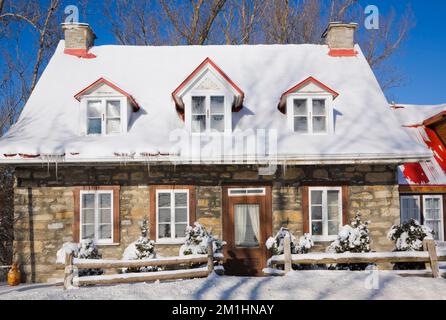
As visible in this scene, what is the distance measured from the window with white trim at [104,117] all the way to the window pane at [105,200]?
172 centimetres

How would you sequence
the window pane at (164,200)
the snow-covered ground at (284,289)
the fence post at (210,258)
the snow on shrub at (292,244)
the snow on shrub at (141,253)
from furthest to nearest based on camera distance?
the window pane at (164,200) < the snow on shrub at (292,244) < the snow on shrub at (141,253) < the fence post at (210,258) < the snow-covered ground at (284,289)

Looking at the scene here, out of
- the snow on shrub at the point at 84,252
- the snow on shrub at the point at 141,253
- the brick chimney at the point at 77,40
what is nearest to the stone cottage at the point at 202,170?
the snow on shrub at the point at 84,252

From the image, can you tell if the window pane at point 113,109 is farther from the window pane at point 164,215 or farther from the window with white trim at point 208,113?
the window pane at point 164,215

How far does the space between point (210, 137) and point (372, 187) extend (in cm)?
455

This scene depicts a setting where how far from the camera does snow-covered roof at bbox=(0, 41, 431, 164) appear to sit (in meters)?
11.9

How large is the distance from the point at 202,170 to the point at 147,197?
5.33 feet

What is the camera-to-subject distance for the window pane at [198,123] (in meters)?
13.1

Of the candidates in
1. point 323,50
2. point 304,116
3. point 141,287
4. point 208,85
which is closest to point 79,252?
point 141,287

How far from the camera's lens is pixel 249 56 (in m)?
16.1

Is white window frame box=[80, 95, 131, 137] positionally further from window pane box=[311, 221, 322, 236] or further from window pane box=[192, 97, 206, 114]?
window pane box=[311, 221, 322, 236]

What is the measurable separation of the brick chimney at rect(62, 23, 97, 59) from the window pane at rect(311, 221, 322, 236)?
9182 millimetres

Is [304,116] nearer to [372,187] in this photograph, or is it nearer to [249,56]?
[372,187]

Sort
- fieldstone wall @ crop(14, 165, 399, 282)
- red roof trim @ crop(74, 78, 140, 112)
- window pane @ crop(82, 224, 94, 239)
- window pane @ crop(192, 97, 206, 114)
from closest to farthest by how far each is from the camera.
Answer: fieldstone wall @ crop(14, 165, 399, 282), window pane @ crop(82, 224, 94, 239), red roof trim @ crop(74, 78, 140, 112), window pane @ crop(192, 97, 206, 114)

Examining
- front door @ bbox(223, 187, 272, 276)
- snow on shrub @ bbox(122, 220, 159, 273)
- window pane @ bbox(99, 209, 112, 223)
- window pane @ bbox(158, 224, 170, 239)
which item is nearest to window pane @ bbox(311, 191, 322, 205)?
front door @ bbox(223, 187, 272, 276)
